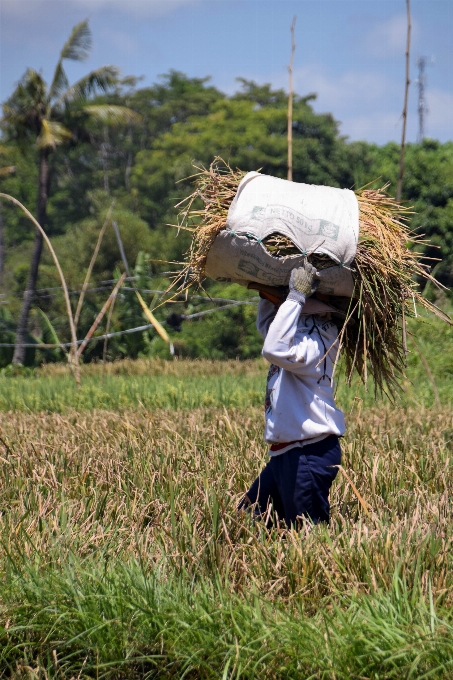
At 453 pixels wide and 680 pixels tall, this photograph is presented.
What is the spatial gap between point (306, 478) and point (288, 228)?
3.28 ft

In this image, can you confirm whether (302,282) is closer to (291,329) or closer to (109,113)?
(291,329)

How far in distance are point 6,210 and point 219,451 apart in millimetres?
44414

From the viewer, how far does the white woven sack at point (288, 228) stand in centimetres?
339

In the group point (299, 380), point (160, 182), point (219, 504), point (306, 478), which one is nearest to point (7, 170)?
point (160, 182)

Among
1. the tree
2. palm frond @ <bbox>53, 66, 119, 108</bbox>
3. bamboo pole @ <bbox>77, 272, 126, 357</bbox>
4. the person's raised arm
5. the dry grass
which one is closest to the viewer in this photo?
the dry grass

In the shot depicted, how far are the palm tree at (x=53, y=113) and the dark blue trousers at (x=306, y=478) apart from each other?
62.7 ft

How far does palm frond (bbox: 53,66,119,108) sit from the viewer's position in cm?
2195

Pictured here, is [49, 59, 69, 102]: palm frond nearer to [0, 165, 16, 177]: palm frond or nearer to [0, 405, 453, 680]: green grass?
[0, 165, 16, 177]: palm frond

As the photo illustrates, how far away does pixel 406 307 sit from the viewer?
12.1 ft

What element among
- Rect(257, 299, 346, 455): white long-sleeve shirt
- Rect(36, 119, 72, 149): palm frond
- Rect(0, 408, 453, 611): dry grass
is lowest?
Rect(0, 408, 453, 611): dry grass

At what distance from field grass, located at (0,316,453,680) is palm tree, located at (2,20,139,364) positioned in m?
18.2

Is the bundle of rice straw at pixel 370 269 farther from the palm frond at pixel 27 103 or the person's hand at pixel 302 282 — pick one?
the palm frond at pixel 27 103

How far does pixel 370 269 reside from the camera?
137 inches

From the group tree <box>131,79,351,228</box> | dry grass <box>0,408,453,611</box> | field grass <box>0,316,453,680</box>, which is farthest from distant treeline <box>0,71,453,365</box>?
field grass <box>0,316,453,680</box>
